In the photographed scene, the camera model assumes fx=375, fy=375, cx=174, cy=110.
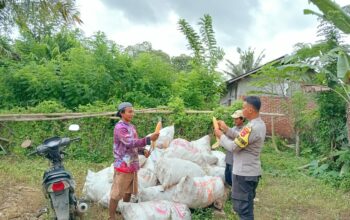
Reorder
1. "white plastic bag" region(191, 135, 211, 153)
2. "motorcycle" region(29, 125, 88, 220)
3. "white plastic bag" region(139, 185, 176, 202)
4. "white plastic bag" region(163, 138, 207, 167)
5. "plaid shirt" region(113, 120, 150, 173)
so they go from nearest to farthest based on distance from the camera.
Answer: "motorcycle" region(29, 125, 88, 220)
"plaid shirt" region(113, 120, 150, 173)
"white plastic bag" region(139, 185, 176, 202)
"white plastic bag" region(163, 138, 207, 167)
"white plastic bag" region(191, 135, 211, 153)

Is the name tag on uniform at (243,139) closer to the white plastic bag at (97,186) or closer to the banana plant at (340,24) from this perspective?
the white plastic bag at (97,186)

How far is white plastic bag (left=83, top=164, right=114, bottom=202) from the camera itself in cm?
470

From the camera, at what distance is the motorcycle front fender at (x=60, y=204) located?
12.4 feet

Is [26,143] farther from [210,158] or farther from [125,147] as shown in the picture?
[125,147]

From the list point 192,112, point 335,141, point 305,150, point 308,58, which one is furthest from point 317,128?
point 192,112

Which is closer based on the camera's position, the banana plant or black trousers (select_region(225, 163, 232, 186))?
black trousers (select_region(225, 163, 232, 186))

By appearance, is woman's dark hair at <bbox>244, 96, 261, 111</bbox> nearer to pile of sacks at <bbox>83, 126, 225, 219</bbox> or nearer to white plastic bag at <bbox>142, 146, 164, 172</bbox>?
pile of sacks at <bbox>83, 126, 225, 219</bbox>

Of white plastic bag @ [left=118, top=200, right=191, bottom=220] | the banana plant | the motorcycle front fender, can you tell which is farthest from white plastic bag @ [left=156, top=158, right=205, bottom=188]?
the banana plant

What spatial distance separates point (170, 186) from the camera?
460 centimetres

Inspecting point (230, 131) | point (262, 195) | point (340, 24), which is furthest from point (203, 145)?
point (340, 24)

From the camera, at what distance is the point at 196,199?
14.3 feet

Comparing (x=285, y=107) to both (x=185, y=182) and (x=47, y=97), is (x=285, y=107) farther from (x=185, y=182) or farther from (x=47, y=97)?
(x=185, y=182)

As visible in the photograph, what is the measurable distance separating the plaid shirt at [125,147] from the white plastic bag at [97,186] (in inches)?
30.8

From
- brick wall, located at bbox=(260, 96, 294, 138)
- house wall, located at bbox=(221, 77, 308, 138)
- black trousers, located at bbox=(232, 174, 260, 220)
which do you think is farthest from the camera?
brick wall, located at bbox=(260, 96, 294, 138)
